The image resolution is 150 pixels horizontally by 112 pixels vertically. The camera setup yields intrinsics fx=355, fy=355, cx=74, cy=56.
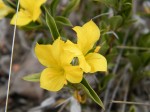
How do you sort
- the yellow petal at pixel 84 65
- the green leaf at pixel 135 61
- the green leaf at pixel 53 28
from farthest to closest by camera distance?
the green leaf at pixel 135 61
the green leaf at pixel 53 28
the yellow petal at pixel 84 65

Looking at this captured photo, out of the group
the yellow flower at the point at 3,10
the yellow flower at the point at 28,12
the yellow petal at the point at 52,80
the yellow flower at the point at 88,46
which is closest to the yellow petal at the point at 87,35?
the yellow flower at the point at 88,46

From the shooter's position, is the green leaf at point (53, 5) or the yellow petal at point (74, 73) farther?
the green leaf at point (53, 5)

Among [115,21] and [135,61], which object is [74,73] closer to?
[115,21]

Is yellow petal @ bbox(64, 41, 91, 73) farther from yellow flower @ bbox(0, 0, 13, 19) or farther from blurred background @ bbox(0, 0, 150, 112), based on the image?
yellow flower @ bbox(0, 0, 13, 19)

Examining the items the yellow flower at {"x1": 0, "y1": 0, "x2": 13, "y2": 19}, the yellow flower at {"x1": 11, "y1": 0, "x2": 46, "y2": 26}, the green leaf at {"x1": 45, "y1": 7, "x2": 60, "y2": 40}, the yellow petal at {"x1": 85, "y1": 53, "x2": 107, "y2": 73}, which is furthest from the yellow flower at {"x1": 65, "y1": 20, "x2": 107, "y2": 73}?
the yellow flower at {"x1": 0, "y1": 0, "x2": 13, "y2": 19}

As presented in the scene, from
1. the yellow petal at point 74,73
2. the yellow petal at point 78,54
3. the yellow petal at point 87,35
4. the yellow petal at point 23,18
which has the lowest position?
the yellow petal at point 74,73

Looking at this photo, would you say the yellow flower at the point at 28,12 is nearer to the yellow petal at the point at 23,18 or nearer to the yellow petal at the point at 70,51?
the yellow petal at the point at 23,18

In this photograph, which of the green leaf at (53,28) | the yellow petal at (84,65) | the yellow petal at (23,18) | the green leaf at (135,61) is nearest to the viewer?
the yellow petal at (84,65)

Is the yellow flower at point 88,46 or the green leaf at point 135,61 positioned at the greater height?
the yellow flower at point 88,46
